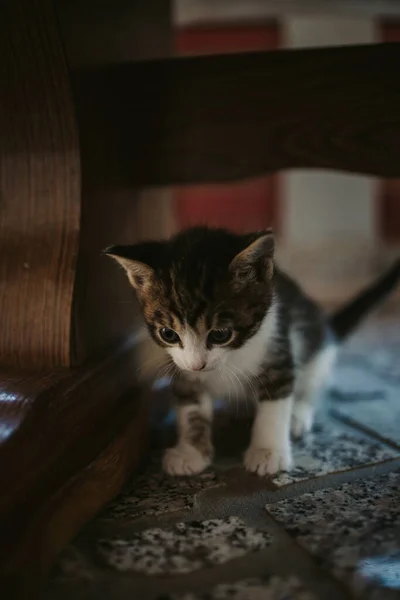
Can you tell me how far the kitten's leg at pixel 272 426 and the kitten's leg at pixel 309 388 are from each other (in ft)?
0.43

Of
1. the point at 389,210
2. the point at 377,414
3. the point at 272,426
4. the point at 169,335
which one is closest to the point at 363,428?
the point at 377,414

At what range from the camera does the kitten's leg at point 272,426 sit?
1.10 meters

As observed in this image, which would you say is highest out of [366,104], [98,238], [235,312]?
[366,104]

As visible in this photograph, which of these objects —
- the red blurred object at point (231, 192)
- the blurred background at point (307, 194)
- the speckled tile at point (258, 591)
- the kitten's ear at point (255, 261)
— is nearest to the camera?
the speckled tile at point (258, 591)

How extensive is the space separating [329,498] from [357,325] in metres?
0.69

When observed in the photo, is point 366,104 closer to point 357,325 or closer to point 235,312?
point 235,312

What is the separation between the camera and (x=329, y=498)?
0.97 meters

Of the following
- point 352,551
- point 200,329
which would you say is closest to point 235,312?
point 200,329

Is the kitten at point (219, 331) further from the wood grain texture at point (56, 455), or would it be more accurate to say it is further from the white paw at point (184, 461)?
the wood grain texture at point (56, 455)

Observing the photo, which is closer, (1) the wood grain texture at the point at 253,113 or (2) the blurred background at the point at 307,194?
(1) the wood grain texture at the point at 253,113

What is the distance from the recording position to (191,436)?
1.18 meters

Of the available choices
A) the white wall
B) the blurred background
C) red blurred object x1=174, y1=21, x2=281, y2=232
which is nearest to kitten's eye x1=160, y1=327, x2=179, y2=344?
the blurred background

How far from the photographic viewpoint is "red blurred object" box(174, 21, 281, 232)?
3336mm

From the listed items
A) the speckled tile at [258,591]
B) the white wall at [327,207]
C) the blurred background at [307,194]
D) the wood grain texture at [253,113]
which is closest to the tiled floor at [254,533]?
the speckled tile at [258,591]
